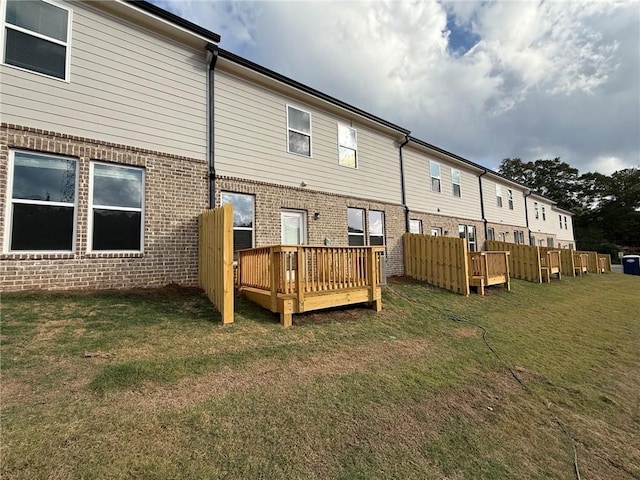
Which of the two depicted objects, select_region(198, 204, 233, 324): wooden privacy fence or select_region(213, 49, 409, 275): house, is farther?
select_region(213, 49, 409, 275): house

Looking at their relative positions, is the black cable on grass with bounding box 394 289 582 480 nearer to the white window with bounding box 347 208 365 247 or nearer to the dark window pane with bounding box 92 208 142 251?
the white window with bounding box 347 208 365 247

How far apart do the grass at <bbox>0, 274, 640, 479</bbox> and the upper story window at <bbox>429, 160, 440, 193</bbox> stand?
10062mm

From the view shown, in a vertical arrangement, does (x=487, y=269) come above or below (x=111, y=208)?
below

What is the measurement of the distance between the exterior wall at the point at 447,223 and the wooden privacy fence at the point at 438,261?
7.58ft

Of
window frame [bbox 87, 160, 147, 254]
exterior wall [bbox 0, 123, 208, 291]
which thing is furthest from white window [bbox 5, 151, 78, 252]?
window frame [bbox 87, 160, 147, 254]

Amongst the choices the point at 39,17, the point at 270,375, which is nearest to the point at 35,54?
the point at 39,17

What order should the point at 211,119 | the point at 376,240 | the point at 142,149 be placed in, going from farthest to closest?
the point at 376,240 < the point at 211,119 < the point at 142,149

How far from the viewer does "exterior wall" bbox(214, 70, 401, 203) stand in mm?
8156

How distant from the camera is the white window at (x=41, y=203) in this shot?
210 inches

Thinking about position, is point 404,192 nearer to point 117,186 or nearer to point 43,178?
point 117,186

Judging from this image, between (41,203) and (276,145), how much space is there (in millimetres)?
5708

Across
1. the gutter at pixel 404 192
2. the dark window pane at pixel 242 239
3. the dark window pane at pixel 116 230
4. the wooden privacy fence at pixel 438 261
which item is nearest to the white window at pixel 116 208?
the dark window pane at pixel 116 230

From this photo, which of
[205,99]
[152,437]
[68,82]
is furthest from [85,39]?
[152,437]

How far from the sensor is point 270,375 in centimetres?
374
